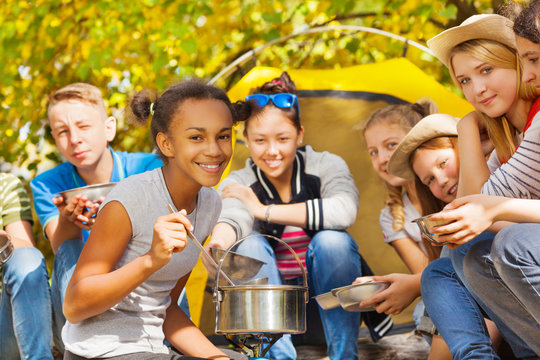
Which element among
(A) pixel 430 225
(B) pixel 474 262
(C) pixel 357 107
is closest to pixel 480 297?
(B) pixel 474 262

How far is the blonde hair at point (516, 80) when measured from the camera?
191 cm

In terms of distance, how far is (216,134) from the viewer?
1846 millimetres

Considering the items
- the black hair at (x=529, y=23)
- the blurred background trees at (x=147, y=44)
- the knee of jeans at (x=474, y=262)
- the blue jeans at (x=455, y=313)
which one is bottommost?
the blue jeans at (x=455, y=313)

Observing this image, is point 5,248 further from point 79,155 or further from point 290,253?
point 290,253

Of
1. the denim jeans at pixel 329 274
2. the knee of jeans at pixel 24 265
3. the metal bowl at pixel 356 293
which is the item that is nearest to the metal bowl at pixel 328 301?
the metal bowl at pixel 356 293

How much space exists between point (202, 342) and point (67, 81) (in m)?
2.76

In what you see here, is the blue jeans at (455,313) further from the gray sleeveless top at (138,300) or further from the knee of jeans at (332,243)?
the gray sleeveless top at (138,300)

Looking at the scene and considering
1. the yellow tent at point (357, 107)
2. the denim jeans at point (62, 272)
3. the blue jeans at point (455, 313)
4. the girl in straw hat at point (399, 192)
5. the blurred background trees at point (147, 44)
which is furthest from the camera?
the blurred background trees at point (147, 44)

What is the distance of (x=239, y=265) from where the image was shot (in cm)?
196

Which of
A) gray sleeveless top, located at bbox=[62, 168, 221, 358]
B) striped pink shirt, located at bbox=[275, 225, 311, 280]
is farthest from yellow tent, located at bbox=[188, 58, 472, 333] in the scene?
gray sleeveless top, located at bbox=[62, 168, 221, 358]

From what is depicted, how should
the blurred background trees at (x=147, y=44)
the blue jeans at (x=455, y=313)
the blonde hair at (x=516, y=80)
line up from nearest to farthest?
the blue jeans at (x=455, y=313), the blonde hair at (x=516, y=80), the blurred background trees at (x=147, y=44)

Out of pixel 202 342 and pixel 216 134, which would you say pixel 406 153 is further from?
pixel 202 342

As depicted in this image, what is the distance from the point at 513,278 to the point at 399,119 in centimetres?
123

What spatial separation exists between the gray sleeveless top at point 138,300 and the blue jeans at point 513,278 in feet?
2.68
